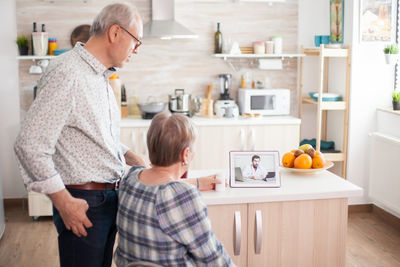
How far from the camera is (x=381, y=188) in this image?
4.02 m

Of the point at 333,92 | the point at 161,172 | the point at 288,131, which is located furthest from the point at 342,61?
the point at 161,172

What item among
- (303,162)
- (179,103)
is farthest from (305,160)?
(179,103)

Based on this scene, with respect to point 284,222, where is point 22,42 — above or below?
above

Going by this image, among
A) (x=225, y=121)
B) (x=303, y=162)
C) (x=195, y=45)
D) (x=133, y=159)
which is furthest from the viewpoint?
(x=195, y=45)

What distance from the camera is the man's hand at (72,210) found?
1.57 metres

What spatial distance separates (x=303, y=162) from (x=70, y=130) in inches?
49.5

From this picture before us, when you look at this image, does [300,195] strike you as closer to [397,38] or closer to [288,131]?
[288,131]

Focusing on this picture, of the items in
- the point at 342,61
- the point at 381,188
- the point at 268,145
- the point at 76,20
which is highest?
the point at 76,20

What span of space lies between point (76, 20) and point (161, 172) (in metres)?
3.25

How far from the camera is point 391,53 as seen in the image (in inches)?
156

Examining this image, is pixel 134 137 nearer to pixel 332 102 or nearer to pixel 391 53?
pixel 332 102

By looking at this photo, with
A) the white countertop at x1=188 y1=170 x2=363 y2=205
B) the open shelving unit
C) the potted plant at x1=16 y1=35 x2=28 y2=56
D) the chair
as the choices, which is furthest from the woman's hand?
the potted plant at x1=16 y1=35 x2=28 y2=56

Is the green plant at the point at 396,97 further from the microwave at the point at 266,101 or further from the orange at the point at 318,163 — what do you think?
the orange at the point at 318,163

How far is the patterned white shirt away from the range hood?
251 centimetres
